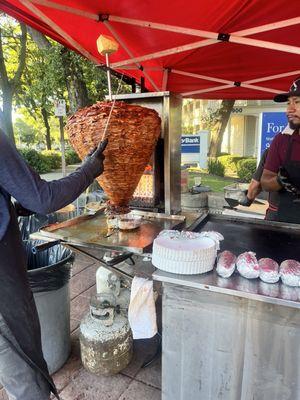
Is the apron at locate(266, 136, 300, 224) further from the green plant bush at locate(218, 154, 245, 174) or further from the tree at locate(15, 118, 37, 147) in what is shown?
the tree at locate(15, 118, 37, 147)

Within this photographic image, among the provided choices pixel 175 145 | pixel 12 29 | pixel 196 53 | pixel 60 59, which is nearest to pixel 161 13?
pixel 175 145

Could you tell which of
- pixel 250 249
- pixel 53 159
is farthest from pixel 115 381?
pixel 53 159

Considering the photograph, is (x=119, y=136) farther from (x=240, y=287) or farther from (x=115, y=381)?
(x=115, y=381)

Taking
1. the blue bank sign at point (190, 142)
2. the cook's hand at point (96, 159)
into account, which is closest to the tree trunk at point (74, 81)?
the blue bank sign at point (190, 142)

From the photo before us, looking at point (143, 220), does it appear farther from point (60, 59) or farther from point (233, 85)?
point (60, 59)

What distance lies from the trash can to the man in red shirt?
1.91 metres

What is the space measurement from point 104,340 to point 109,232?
95cm

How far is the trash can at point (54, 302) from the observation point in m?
2.32

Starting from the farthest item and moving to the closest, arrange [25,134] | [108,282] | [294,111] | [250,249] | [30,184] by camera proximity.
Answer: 1. [25,134]
2. [108,282]
3. [294,111]
4. [250,249]
5. [30,184]

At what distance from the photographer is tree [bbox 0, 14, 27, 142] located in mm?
9438

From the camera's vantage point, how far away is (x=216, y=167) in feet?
Answer: 44.0

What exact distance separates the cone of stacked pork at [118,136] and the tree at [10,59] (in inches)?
212

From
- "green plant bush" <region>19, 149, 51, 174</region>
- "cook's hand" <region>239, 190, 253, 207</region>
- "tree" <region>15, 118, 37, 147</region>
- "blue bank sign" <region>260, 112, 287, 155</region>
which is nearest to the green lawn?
"blue bank sign" <region>260, 112, 287, 155</region>

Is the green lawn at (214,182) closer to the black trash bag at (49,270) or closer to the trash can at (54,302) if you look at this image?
the black trash bag at (49,270)
